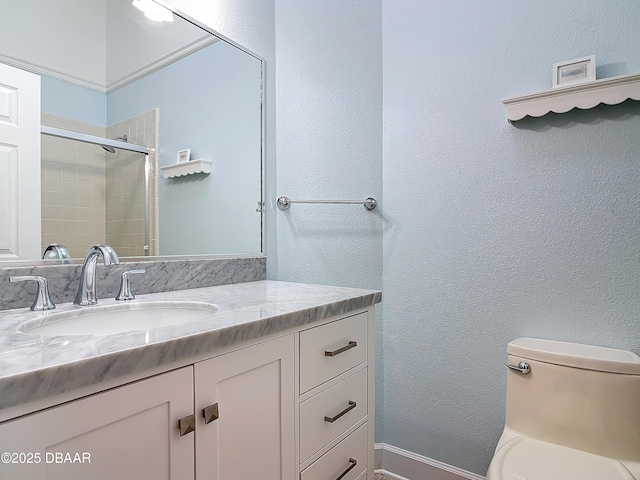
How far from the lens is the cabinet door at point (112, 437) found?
0.51 meters

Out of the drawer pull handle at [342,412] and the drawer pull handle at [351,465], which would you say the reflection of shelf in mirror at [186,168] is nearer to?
the drawer pull handle at [342,412]

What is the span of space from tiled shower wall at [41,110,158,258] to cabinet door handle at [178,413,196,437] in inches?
26.8

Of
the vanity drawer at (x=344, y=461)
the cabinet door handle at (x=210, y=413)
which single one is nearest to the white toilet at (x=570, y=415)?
the vanity drawer at (x=344, y=461)

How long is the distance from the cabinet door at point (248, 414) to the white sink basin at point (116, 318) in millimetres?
175

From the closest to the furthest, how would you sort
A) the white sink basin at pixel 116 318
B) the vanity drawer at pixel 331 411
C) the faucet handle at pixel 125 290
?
the white sink basin at pixel 116 318 < the vanity drawer at pixel 331 411 < the faucet handle at pixel 125 290

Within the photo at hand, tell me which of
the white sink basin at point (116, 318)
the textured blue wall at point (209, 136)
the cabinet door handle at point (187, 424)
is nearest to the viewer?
the cabinet door handle at point (187, 424)

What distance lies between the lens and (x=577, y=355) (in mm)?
1182

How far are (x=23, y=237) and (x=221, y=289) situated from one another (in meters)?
0.60

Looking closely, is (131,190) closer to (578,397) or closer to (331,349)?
(331,349)

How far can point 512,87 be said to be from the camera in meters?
1.42

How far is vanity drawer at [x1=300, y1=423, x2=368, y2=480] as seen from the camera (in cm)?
105

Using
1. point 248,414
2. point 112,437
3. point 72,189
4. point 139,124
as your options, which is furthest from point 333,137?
point 112,437

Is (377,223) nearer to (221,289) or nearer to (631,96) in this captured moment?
(221,289)

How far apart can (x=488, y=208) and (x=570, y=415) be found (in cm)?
73
